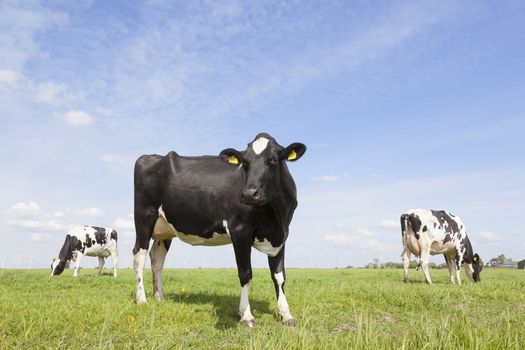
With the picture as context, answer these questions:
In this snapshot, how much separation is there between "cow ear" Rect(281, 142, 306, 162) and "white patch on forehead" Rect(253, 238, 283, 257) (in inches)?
61.9

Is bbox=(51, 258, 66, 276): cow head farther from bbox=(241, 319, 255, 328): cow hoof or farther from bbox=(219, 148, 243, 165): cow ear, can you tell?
bbox=(219, 148, 243, 165): cow ear

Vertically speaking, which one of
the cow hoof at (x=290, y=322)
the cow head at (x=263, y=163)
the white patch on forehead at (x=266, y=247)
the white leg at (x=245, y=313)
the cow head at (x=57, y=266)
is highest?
the cow head at (x=263, y=163)

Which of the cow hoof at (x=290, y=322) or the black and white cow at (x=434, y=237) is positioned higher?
the black and white cow at (x=434, y=237)

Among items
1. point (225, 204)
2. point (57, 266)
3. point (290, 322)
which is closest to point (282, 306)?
point (290, 322)

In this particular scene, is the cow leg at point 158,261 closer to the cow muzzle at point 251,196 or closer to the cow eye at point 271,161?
the cow eye at point 271,161

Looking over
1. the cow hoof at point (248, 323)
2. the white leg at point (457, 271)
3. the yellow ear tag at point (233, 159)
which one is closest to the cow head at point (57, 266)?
the cow hoof at point (248, 323)

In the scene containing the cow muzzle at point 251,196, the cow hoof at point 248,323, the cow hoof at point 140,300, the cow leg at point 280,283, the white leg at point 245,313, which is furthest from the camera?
the cow hoof at point 140,300

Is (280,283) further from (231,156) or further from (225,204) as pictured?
(231,156)

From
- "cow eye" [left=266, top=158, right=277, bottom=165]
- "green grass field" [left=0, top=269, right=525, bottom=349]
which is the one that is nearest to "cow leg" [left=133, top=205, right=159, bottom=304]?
"green grass field" [left=0, top=269, right=525, bottom=349]

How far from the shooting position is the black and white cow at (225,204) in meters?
7.18

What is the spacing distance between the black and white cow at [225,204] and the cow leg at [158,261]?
0.02 m

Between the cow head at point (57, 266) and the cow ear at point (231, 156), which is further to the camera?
the cow head at point (57, 266)

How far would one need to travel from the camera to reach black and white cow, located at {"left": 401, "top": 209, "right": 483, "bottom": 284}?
1748 centimetres

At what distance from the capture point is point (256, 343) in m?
4.14
